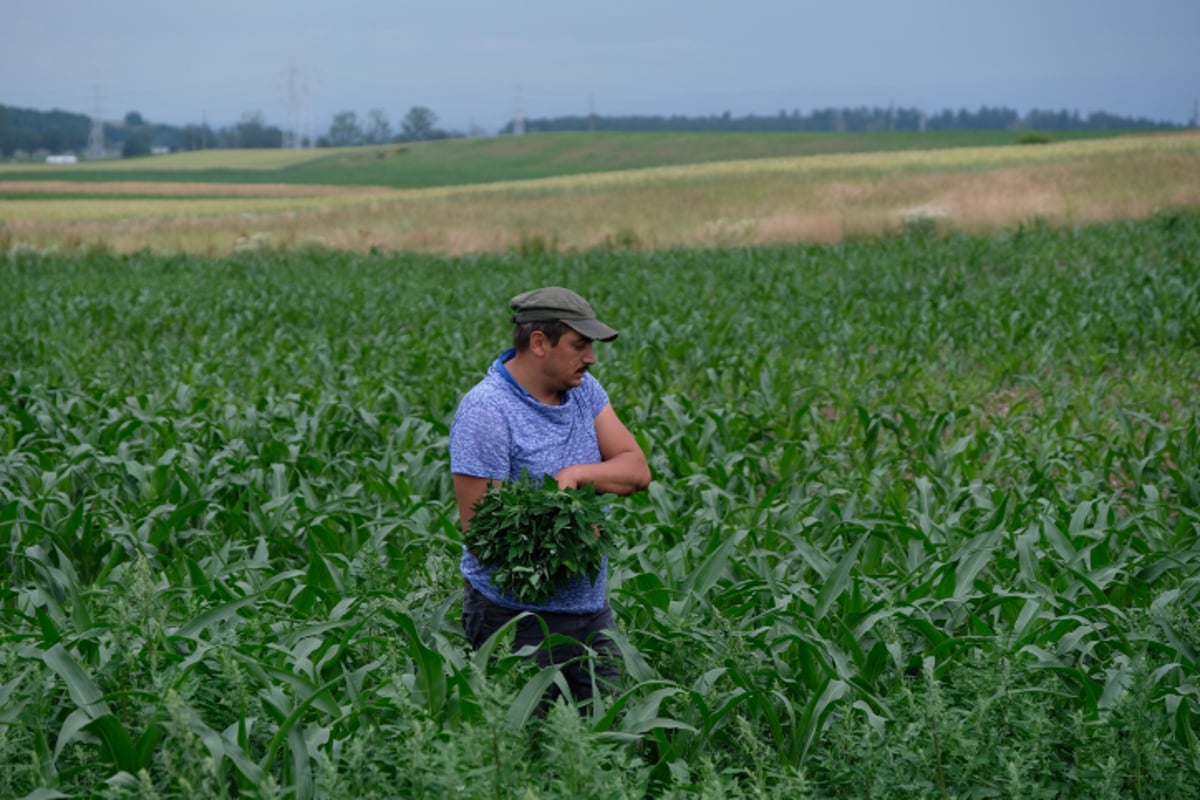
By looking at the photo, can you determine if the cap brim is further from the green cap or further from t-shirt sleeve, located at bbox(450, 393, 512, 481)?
t-shirt sleeve, located at bbox(450, 393, 512, 481)

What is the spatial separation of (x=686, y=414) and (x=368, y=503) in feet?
8.05

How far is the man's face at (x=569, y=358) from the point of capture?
352cm

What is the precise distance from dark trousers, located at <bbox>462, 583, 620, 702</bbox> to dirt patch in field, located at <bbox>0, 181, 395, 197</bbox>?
6115 cm

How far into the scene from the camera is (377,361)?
39.1 feet

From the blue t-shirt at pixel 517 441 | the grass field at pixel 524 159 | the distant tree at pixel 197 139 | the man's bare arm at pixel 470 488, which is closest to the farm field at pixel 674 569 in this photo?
the blue t-shirt at pixel 517 441

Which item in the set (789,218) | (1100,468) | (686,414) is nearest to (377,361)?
(686,414)

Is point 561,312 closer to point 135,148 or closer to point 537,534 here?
point 537,534

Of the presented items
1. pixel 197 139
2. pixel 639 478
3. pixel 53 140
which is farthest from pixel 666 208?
pixel 197 139

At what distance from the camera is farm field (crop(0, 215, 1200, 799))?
3.12 m

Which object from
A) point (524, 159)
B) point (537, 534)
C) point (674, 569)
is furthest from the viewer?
point (524, 159)

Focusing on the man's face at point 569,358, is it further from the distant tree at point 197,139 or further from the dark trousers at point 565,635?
the distant tree at point 197,139

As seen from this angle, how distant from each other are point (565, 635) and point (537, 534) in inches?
19.0

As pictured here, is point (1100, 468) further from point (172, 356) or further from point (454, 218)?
point (454, 218)

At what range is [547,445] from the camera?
367cm
